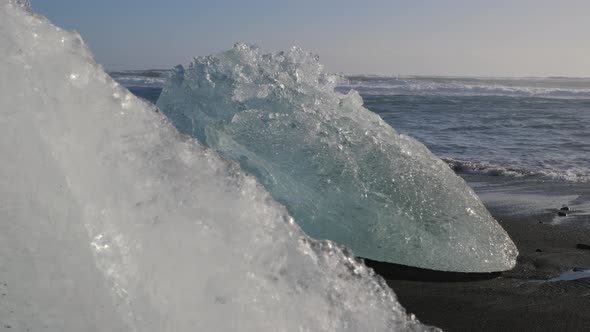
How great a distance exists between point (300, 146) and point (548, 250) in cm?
162

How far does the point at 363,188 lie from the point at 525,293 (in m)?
0.90

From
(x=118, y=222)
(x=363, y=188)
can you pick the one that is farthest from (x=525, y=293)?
(x=118, y=222)

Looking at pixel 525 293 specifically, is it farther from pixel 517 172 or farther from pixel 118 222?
pixel 517 172

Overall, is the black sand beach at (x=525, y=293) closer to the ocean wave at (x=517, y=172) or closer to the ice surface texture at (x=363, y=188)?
the ice surface texture at (x=363, y=188)

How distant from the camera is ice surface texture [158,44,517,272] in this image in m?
3.14

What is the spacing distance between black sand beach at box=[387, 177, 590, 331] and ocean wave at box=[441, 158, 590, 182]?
2.13 meters

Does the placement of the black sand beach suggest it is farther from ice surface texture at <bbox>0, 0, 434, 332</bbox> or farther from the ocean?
the ocean

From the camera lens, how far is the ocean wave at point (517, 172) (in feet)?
20.7

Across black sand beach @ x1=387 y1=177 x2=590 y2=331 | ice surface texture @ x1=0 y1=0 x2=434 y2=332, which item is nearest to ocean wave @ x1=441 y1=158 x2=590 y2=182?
black sand beach @ x1=387 y1=177 x2=590 y2=331

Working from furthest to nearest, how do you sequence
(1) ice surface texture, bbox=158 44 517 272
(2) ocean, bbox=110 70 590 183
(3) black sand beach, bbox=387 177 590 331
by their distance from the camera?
(2) ocean, bbox=110 70 590 183 → (1) ice surface texture, bbox=158 44 517 272 → (3) black sand beach, bbox=387 177 590 331

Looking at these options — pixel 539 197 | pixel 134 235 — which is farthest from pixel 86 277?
pixel 539 197

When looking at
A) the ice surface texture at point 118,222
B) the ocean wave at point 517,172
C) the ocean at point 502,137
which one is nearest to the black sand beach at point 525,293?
the ice surface texture at point 118,222

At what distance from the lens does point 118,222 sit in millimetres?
1156

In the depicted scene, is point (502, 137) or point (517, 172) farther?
point (502, 137)
